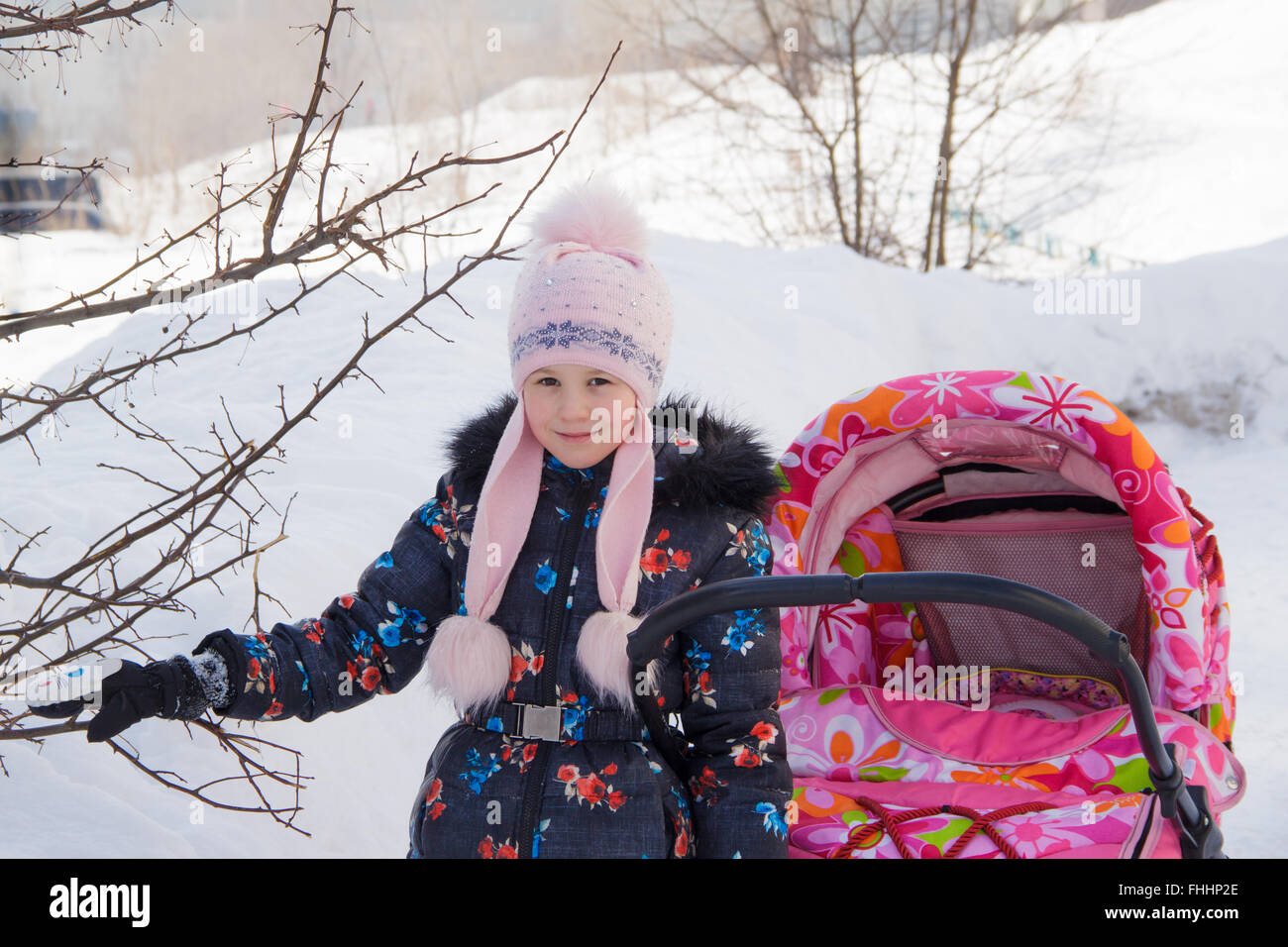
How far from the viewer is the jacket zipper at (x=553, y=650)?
1.58m

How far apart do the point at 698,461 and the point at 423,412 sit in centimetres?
258

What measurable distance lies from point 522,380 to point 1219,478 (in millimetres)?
4814

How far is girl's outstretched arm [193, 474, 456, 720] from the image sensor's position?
1.57m

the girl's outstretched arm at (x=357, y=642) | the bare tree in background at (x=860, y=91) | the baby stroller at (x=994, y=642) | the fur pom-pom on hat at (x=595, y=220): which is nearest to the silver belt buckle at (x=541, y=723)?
the baby stroller at (x=994, y=642)

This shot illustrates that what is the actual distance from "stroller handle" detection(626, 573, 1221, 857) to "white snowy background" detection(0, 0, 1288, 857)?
3.54 ft

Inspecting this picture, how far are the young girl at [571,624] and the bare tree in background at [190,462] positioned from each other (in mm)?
130

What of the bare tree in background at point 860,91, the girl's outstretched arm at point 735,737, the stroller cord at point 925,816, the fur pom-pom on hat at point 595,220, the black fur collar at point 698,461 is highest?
the bare tree in background at point 860,91

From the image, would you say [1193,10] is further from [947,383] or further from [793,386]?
[947,383]

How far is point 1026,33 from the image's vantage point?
8297mm

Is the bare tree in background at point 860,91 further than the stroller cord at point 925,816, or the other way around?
the bare tree in background at point 860,91

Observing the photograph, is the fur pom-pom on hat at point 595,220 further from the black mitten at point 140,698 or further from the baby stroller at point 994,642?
the black mitten at point 140,698

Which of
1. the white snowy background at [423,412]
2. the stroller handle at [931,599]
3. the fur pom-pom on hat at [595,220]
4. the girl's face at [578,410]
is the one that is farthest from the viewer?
the white snowy background at [423,412]

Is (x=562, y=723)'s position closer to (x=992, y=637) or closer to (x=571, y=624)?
(x=571, y=624)
